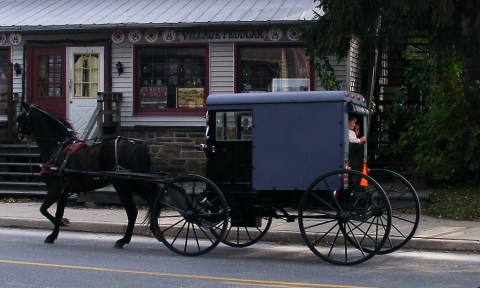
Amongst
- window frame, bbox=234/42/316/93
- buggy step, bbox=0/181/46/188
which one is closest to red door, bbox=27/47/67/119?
buggy step, bbox=0/181/46/188

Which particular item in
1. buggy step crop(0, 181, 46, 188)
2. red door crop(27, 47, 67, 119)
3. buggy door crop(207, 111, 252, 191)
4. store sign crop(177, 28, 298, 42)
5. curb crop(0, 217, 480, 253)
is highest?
store sign crop(177, 28, 298, 42)

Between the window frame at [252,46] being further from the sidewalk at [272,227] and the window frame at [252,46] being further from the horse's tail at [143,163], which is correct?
the horse's tail at [143,163]

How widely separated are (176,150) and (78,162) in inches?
237

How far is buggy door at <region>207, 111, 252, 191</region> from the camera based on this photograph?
9938 millimetres

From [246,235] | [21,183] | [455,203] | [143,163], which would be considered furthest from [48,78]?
[455,203]

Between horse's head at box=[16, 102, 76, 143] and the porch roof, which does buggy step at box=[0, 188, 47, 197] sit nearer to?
the porch roof

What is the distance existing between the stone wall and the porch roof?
7.88ft

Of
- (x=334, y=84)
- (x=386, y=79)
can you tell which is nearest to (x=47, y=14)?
(x=334, y=84)

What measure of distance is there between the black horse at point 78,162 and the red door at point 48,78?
639cm

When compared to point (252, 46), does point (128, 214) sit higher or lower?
lower

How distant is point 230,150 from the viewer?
10.0 m

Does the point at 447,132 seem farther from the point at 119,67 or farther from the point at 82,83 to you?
the point at 82,83

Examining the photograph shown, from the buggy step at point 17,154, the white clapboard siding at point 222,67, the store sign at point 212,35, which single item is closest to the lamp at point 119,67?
the store sign at point 212,35

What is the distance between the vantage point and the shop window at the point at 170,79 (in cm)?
1727
